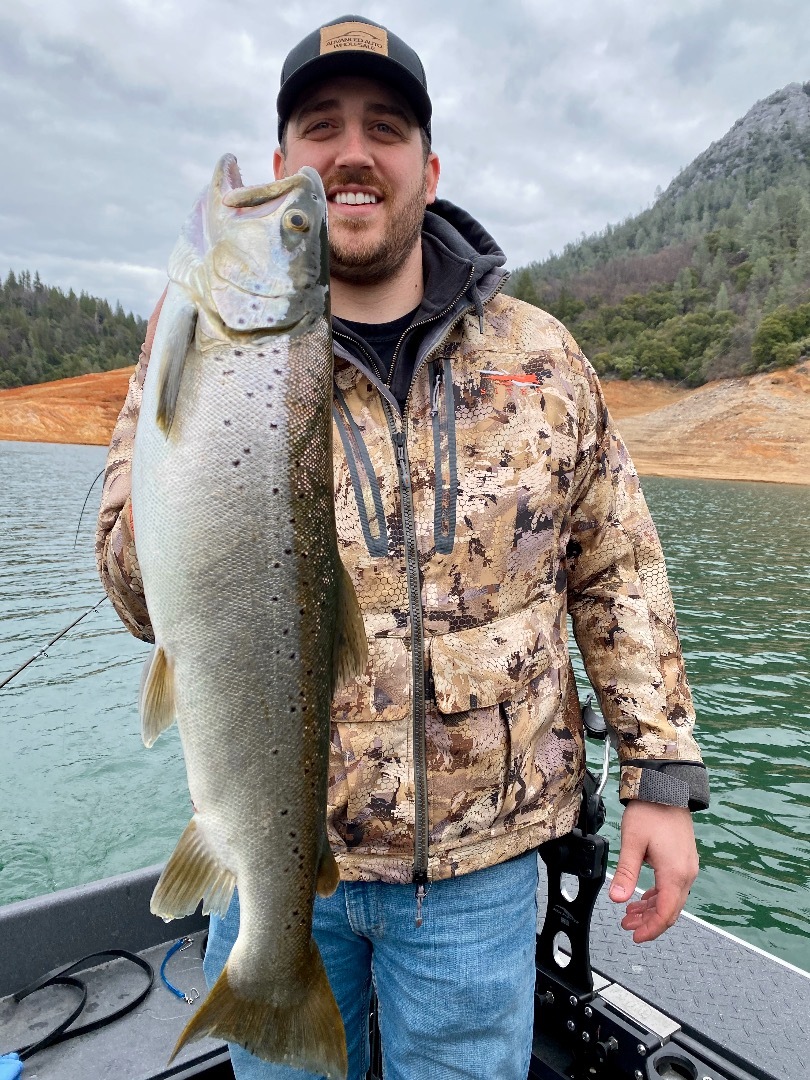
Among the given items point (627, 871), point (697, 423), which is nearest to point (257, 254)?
point (627, 871)

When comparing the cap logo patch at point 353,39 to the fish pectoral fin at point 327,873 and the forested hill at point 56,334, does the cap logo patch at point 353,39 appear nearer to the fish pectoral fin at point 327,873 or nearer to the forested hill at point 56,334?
the fish pectoral fin at point 327,873

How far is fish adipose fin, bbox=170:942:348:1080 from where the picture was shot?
1752 millimetres

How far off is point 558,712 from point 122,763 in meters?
6.88

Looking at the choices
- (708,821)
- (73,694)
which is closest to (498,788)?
(708,821)

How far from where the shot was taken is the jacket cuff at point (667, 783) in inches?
86.7

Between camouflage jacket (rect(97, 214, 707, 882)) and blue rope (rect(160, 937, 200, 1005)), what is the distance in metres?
1.84

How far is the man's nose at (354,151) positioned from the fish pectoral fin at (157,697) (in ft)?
4.62

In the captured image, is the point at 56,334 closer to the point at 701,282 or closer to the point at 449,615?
the point at 701,282

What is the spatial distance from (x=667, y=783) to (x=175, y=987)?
2.41 metres

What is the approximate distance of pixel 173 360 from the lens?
1.62m

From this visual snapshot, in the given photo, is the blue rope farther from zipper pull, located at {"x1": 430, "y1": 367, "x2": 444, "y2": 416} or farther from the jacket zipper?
zipper pull, located at {"x1": 430, "y1": 367, "x2": 444, "y2": 416}

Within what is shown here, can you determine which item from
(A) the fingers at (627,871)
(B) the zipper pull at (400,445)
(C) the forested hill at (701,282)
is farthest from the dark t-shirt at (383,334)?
(C) the forested hill at (701,282)

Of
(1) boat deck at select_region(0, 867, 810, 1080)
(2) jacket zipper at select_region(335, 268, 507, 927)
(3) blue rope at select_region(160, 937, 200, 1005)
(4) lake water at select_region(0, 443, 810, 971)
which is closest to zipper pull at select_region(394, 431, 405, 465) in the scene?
(2) jacket zipper at select_region(335, 268, 507, 927)

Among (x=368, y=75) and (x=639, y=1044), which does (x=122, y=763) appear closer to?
(x=639, y=1044)
